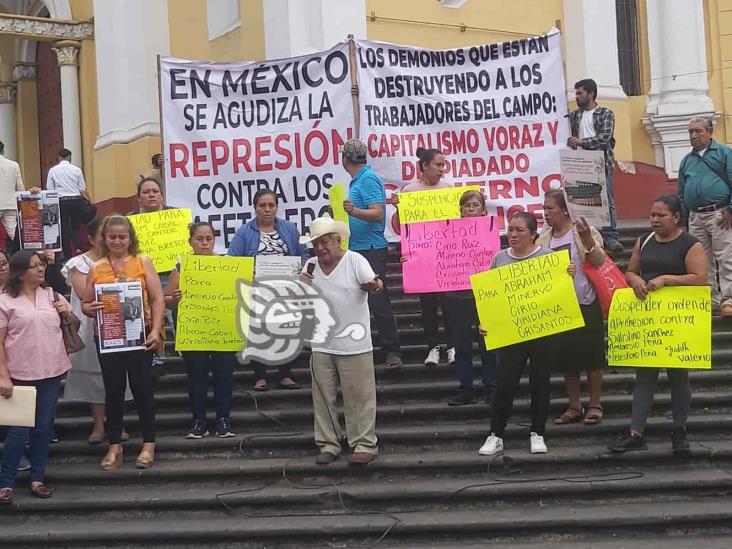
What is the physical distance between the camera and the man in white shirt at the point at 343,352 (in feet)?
24.1

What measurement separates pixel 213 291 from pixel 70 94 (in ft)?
35.4

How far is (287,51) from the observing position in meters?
13.9

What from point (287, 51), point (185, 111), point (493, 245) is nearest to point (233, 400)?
point (493, 245)

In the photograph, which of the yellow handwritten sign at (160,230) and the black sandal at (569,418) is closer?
the black sandal at (569,418)

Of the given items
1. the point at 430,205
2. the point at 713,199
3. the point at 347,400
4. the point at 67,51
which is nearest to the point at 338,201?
the point at 430,205

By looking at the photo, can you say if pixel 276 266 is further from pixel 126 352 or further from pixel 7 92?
pixel 7 92

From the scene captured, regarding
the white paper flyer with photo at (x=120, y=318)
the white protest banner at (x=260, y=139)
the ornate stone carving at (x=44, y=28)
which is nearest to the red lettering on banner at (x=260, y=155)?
the white protest banner at (x=260, y=139)

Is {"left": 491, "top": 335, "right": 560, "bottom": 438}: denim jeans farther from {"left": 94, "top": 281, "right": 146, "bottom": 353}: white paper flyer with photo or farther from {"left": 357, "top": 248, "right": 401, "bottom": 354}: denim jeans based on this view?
{"left": 94, "top": 281, "right": 146, "bottom": 353}: white paper flyer with photo

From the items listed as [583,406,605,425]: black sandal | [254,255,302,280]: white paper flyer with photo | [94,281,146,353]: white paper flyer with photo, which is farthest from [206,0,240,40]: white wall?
[583,406,605,425]: black sandal

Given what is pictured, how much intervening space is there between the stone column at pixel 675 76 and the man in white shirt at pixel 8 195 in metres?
10.4

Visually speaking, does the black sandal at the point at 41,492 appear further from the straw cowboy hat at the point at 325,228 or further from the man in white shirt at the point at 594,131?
the man in white shirt at the point at 594,131

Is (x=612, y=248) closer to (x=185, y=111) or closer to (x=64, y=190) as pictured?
(x=185, y=111)

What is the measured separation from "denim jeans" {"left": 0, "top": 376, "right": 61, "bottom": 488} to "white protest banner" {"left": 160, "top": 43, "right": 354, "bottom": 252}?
311 cm

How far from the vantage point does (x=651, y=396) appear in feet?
24.0
